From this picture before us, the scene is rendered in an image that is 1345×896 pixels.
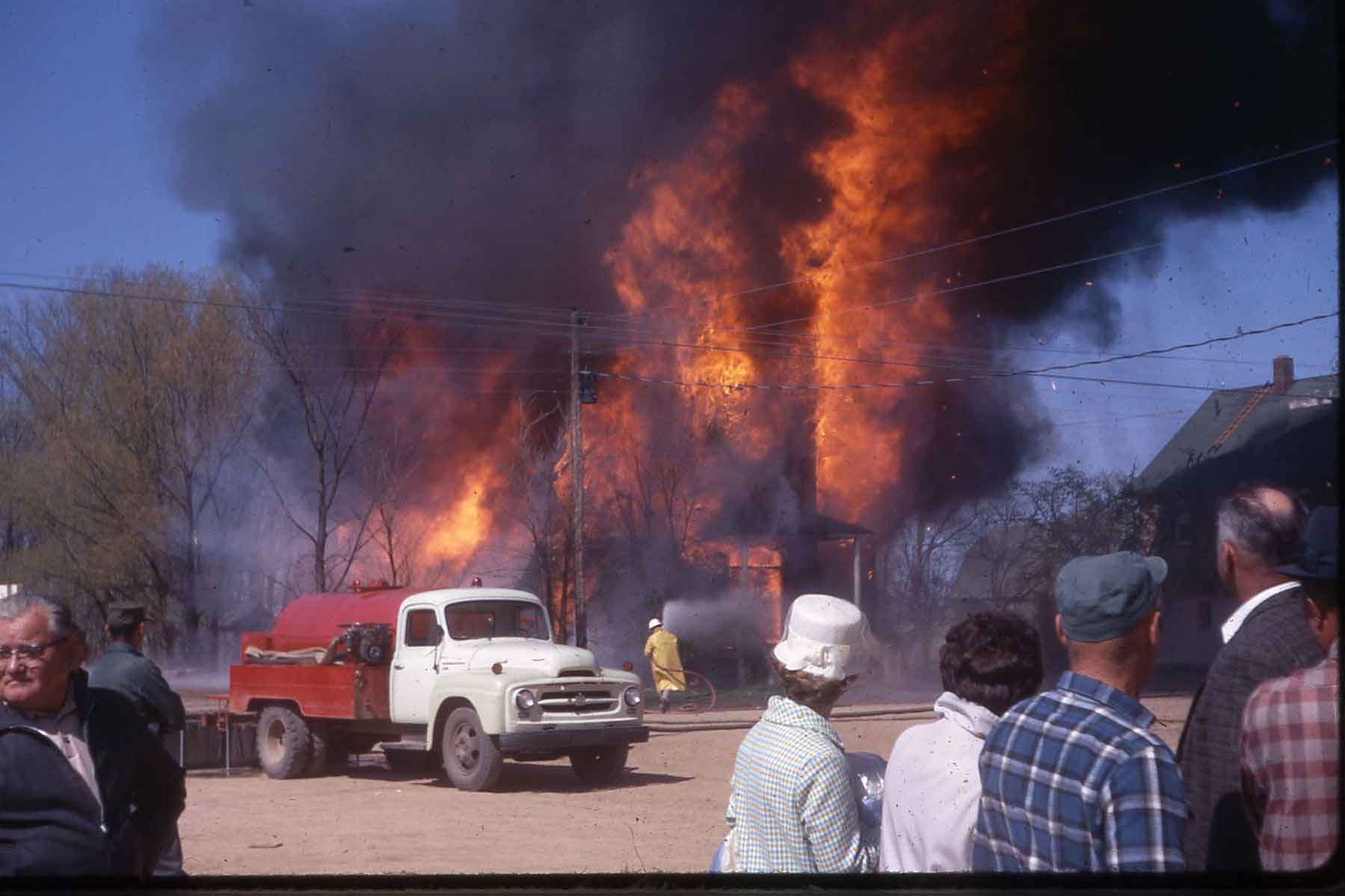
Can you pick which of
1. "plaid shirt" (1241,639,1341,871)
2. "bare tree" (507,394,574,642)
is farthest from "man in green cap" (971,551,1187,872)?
"bare tree" (507,394,574,642)

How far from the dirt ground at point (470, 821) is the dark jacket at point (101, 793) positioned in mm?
2924

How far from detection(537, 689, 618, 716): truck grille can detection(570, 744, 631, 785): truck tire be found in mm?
544

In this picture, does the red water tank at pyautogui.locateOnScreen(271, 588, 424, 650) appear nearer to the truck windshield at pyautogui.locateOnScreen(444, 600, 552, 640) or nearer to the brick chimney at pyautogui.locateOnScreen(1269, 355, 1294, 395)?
the truck windshield at pyautogui.locateOnScreen(444, 600, 552, 640)

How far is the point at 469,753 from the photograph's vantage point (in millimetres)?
13203

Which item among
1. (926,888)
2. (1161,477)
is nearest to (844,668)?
(926,888)

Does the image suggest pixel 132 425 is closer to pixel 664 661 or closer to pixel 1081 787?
pixel 664 661

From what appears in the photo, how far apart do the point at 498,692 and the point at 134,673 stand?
7.31m

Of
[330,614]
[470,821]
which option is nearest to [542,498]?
[330,614]

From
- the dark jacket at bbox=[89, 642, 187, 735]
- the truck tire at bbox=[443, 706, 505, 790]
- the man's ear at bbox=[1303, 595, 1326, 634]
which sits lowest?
the truck tire at bbox=[443, 706, 505, 790]

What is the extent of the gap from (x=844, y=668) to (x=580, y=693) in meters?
10.2

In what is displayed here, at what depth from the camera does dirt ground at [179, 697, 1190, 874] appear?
30.1 ft

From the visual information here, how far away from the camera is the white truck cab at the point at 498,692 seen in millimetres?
12875

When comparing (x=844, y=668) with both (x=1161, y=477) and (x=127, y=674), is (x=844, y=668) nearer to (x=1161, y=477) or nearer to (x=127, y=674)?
(x=127, y=674)

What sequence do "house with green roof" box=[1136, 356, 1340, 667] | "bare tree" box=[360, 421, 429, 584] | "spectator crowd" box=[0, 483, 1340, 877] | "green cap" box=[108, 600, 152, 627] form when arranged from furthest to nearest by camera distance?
1. "bare tree" box=[360, 421, 429, 584]
2. "house with green roof" box=[1136, 356, 1340, 667]
3. "green cap" box=[108, 600, 152, 627]
4. "spectator crowd" box=[0, 483, 1340, 877]
